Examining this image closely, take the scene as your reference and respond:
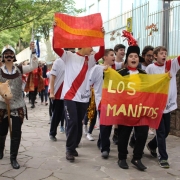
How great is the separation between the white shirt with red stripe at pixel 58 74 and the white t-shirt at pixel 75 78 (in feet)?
4.34

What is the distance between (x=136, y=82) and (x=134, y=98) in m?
0.24

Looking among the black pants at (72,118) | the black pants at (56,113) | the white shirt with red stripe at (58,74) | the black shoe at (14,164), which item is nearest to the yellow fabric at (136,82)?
the black pants at (72,118)

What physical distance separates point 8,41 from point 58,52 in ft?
80.9

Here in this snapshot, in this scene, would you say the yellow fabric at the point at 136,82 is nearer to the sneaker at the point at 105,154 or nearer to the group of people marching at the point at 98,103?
the group of people marching at the point at 98,103

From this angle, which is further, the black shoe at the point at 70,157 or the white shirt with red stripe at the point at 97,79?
the white shirt with red stripe at the point at 97,79

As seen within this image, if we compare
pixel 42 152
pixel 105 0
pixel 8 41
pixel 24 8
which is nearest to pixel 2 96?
pixel 42 152

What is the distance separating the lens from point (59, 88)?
22.3ft

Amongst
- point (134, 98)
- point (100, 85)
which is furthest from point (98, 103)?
point (134, 98)

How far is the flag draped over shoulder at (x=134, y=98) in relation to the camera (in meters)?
4.97

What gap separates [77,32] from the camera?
5.39 meters

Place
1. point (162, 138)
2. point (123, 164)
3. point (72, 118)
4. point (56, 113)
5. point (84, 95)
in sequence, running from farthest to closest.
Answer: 1. point (56, 113)
2. point (84, 95)
3. point (72, 118)
4. point (162, 138)
5. point (123, 164)

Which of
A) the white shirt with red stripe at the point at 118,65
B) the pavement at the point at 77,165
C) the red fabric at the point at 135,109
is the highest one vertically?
the white shirt with red stripe at the point at 118,65

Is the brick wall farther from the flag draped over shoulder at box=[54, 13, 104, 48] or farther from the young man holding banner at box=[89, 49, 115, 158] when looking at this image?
the flag draped over shoulder at box=[54, 13, 104, 48]

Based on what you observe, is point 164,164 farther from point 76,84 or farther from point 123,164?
point 76,84
